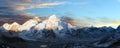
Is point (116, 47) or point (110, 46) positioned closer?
point (116, 47)

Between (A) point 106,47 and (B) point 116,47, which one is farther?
(A) point 106,47

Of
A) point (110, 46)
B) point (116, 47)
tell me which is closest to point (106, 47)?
point (110, 46)

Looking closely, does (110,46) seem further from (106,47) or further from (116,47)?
(116,47)
